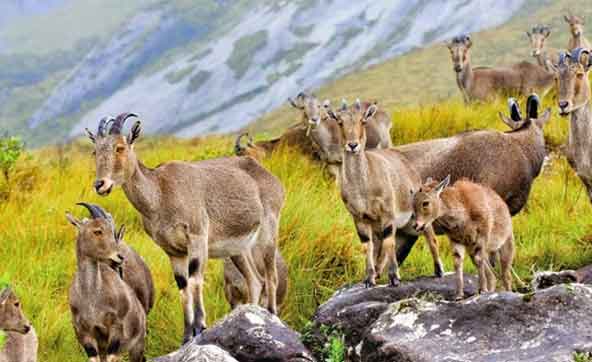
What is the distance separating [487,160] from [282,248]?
2.41m

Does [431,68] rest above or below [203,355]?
below

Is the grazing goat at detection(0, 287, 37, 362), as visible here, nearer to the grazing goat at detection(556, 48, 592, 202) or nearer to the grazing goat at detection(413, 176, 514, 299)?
the grazing goat at detection(413, 176, 514, 299)

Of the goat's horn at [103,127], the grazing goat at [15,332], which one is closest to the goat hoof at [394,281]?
the goat's horn at [103,127]

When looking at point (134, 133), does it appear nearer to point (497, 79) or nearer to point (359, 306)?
point (359, 306)

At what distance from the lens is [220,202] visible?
394 inches

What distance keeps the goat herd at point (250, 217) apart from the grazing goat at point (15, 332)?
0.4 inches

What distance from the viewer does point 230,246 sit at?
10.0m

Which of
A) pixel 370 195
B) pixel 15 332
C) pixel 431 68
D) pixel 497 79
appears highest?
pixel 370 195

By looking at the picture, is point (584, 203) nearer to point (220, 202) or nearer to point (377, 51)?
point (220, 202)

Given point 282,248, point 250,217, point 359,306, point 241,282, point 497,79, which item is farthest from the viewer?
point 497,79

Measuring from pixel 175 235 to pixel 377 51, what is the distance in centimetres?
14376

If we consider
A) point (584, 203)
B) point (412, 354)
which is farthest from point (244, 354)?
point (584, 203)

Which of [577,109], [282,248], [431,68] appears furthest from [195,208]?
[431,68]

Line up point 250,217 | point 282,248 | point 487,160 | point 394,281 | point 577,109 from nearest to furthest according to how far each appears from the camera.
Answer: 1. point 394,281
2. point 250,217
3. point 487,160
4. point 282,248
5. point 577,109
